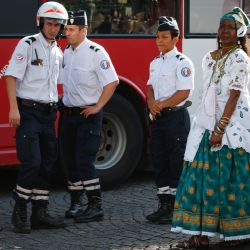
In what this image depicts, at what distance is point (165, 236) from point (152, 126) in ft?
3.25

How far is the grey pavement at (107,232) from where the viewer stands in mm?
6453

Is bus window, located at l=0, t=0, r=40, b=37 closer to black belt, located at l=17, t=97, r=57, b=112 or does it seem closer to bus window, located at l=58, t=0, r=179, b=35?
bus window, located at l=58, t=0, r=179, b=35

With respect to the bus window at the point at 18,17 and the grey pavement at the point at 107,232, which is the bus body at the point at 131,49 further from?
the grey pavement at the point at 107,232

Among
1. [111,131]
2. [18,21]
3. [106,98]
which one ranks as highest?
[18,21]

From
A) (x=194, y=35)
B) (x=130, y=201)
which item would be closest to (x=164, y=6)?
(x=194, y=35)

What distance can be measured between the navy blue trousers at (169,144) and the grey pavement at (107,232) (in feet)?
1.41

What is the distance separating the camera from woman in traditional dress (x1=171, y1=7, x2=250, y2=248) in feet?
19.9

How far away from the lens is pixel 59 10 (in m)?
6.89

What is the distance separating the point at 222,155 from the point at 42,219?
1.72 meters

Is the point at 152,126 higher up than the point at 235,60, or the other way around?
the point at 235,60

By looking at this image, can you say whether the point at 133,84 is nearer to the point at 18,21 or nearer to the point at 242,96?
the point at 18,21

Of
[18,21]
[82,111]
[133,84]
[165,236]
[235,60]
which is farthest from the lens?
[133,84]

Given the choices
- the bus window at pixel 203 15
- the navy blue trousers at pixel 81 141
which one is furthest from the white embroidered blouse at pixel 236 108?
the bus window at pixel 203 15

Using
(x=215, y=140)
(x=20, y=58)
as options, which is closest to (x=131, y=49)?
(x=20, y=58)
